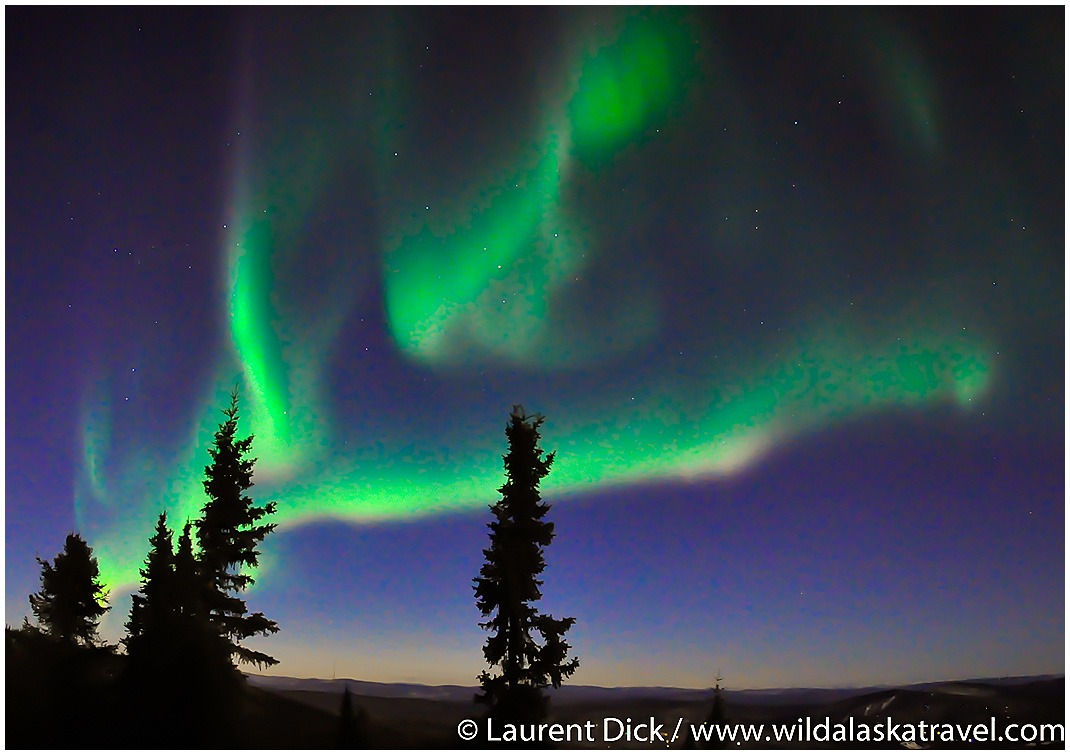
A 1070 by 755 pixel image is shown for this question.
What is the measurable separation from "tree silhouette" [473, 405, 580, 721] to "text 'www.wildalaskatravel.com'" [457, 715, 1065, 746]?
4.81ft

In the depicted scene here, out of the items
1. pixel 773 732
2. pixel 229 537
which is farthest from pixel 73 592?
pixel 773 732

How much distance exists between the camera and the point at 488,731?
76.1ft

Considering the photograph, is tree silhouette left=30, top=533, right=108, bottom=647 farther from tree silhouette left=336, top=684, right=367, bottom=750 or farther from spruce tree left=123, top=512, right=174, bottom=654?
tree silhouette left=336, top=684, right=367, bottom=750

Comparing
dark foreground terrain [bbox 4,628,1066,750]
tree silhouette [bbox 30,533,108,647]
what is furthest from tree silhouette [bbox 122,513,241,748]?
tree silhouette [bbox 30,533,108,647]

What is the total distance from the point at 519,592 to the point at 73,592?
29.7m

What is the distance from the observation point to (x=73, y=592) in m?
40.7

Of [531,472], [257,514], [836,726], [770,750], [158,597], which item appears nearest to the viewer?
[770,750]

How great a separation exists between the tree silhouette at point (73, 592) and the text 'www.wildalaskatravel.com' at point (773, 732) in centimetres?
2864

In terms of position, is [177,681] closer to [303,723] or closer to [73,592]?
[303,723]

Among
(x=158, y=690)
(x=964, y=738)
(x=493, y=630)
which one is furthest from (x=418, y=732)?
(x=964, y=738)

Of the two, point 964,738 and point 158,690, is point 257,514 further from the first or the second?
point 964,738

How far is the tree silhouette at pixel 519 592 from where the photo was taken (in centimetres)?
2523

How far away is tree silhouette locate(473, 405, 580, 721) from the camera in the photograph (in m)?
25.2

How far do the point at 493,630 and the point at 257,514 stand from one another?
1200 centimetres
